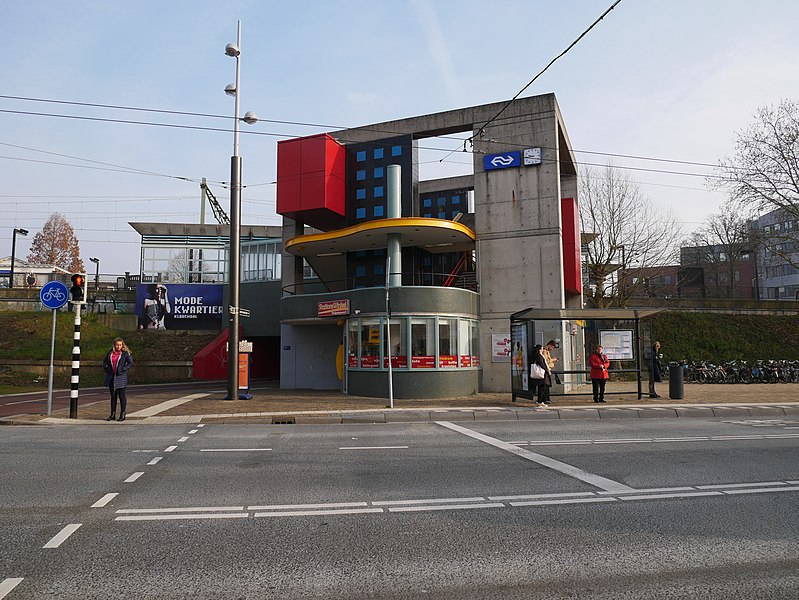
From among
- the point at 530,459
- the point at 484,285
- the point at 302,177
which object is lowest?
the point at 530,459

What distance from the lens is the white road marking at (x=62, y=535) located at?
4.62 m

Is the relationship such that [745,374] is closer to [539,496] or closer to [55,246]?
[539,496]

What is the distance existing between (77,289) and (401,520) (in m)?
12.5

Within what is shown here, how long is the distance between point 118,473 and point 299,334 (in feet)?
57.0

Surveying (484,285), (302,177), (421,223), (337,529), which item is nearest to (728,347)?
(484,285)

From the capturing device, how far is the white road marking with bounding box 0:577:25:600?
3.68 meters

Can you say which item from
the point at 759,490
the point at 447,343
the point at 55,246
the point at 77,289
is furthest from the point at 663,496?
the point at 55,246

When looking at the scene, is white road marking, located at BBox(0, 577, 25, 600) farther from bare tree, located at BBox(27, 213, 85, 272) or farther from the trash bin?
bare tree, located at BBox(27, 213, 85, 272)

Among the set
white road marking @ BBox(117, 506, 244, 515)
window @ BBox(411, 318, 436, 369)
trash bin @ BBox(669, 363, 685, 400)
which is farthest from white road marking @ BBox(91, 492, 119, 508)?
trash bin @ BBox(669, 363, 685, 400)

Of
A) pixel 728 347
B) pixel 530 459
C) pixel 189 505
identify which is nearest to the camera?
pixel 189 505

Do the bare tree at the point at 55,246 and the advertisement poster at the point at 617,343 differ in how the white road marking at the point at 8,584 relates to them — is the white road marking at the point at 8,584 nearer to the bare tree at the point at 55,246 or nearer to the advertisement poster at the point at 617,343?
the advertisement poster at the point at 617,343

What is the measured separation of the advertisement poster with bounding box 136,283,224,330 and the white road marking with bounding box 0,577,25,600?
3551 centimetres

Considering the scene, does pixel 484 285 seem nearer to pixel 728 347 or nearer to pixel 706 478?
pixel 706 478

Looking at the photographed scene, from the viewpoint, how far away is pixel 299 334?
24812mm
